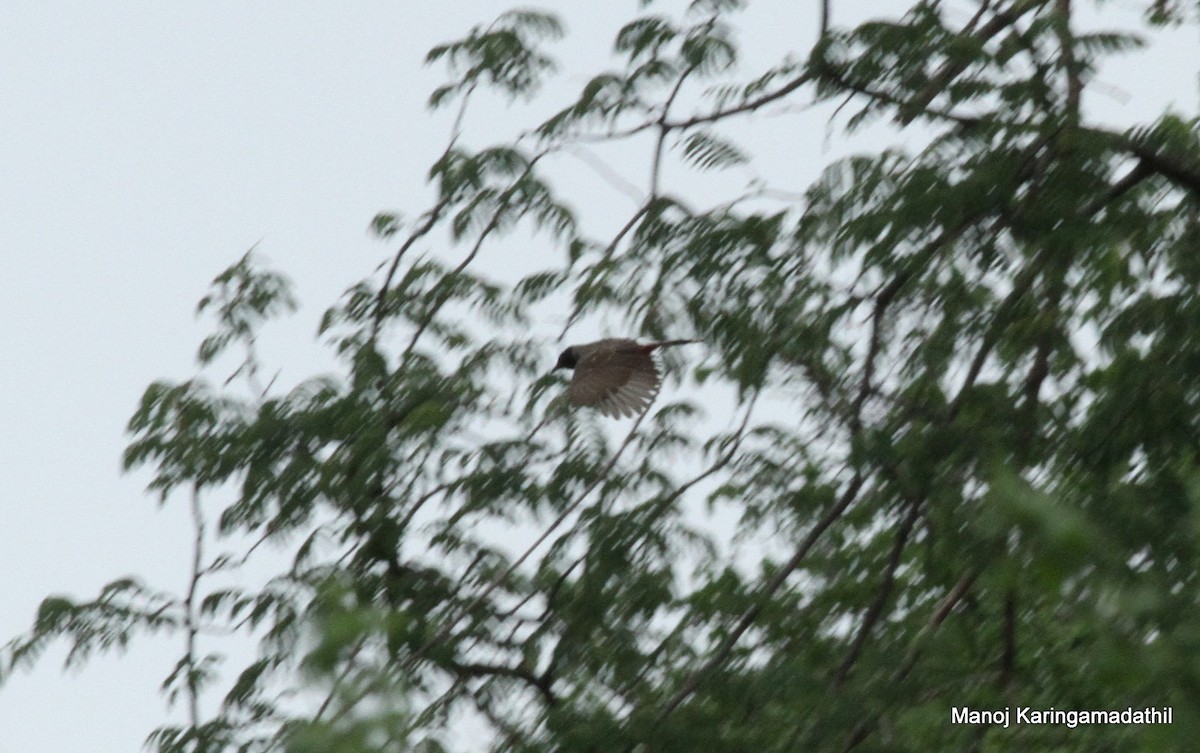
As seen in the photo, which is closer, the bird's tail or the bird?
the bird's tail

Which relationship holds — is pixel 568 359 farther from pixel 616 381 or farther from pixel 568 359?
pixel 616 381

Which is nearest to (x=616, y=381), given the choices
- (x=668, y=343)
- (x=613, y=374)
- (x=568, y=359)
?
(x=613, y=374)

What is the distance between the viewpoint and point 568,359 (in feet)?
21.5

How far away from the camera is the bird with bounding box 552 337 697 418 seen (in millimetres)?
6332

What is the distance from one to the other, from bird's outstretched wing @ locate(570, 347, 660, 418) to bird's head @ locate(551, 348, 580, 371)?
0.03m

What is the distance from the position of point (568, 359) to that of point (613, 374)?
245mm

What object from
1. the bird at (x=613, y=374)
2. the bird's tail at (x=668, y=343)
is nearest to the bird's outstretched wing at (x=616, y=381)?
the bird at (x=613, y=374)

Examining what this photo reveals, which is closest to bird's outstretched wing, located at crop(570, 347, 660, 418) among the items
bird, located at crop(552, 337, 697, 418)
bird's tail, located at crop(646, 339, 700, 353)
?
bird, located at crop(552, 337, 697, 418)

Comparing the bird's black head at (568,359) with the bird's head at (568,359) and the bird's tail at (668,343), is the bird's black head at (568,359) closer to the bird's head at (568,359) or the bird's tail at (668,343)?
the bird's head at (568,359)

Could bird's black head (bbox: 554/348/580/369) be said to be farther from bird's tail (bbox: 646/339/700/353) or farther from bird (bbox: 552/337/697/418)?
bird's tail (bbox: 646/339/700/353)

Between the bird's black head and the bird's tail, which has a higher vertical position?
the bird's black head

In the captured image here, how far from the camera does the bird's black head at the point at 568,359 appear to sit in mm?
6355

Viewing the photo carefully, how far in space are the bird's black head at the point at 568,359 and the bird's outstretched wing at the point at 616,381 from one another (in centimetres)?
3

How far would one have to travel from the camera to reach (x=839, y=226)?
15.9 ft
